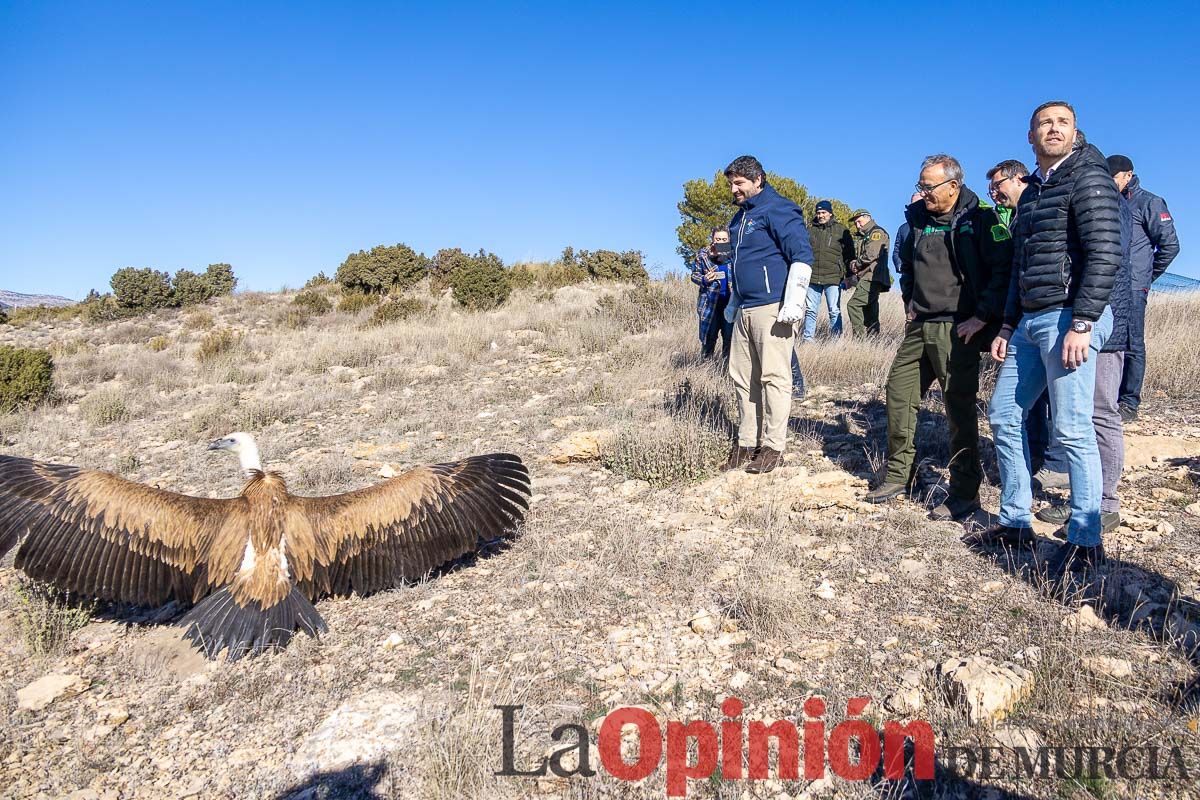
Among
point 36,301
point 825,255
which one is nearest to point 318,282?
point 825,255

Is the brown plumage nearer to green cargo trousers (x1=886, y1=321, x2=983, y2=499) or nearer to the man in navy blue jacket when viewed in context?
the man in navy blue jacket

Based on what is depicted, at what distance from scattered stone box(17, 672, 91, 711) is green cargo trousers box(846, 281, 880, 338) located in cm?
808

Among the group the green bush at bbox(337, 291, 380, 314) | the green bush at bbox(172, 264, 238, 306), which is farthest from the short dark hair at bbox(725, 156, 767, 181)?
the green bush at bbox(172, 264, 238, 306)

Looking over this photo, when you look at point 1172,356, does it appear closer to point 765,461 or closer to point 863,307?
point 863,307

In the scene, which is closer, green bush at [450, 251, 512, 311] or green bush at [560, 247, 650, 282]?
green bush at [450, 251, 512, 311]

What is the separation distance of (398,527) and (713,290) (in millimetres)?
4422

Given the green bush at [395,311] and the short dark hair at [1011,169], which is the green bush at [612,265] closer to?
the green bush at [395,311]

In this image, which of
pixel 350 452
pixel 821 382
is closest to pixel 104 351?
pixel 350 452

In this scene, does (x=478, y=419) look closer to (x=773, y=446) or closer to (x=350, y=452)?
(x=350, y=452)

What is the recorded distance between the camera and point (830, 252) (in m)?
8.20

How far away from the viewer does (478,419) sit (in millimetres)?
6816

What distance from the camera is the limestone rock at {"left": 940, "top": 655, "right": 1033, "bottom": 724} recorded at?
225cm

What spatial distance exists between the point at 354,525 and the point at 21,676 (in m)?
1.57

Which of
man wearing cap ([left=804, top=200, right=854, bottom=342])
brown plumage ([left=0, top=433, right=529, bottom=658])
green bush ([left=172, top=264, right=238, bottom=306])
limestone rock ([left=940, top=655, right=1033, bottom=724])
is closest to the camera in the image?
limestone rock ([left=940, top=655, right=1033, bottom=724])
